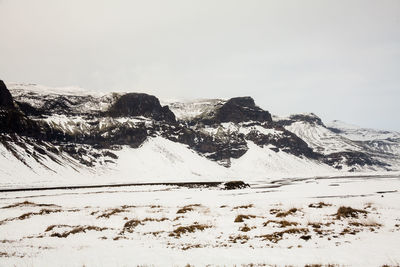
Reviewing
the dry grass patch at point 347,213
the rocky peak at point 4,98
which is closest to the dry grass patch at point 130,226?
the dry grass patch at point 347,213

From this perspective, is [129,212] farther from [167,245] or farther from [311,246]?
[311,246]

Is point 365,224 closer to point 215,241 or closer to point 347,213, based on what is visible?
point 347,213

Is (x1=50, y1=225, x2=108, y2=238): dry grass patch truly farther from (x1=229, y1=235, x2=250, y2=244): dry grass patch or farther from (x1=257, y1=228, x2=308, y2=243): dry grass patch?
(x1=257, y1=228, x2=308, y2=243): dry grass patch

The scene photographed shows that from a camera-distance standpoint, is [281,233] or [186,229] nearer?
[281,233]

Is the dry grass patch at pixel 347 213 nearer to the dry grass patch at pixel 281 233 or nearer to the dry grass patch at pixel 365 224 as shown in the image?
the dry grass patch at pixel 365 224

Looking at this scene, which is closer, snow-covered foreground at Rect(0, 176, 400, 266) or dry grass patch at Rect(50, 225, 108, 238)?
snow-covered foreground at Rect(0, 176, 400, 266)

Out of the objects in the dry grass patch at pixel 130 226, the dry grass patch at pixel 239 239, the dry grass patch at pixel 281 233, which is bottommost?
the dry grass patch at pixel 130 226

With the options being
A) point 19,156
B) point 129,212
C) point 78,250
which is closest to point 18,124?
point 19,156

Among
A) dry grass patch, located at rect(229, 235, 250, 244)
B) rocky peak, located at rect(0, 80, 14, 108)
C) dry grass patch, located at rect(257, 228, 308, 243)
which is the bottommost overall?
dry grass patch, located at rect(229, 235, 250, 244)

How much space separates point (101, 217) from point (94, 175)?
165 metres

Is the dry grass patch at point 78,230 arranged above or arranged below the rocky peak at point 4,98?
below

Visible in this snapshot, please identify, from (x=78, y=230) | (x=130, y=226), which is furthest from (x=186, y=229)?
(x=78, y=230)

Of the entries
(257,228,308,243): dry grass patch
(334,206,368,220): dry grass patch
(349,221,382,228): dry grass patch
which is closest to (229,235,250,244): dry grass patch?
(257,228,308,243): dry grass patch

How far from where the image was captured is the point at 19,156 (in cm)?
15850
